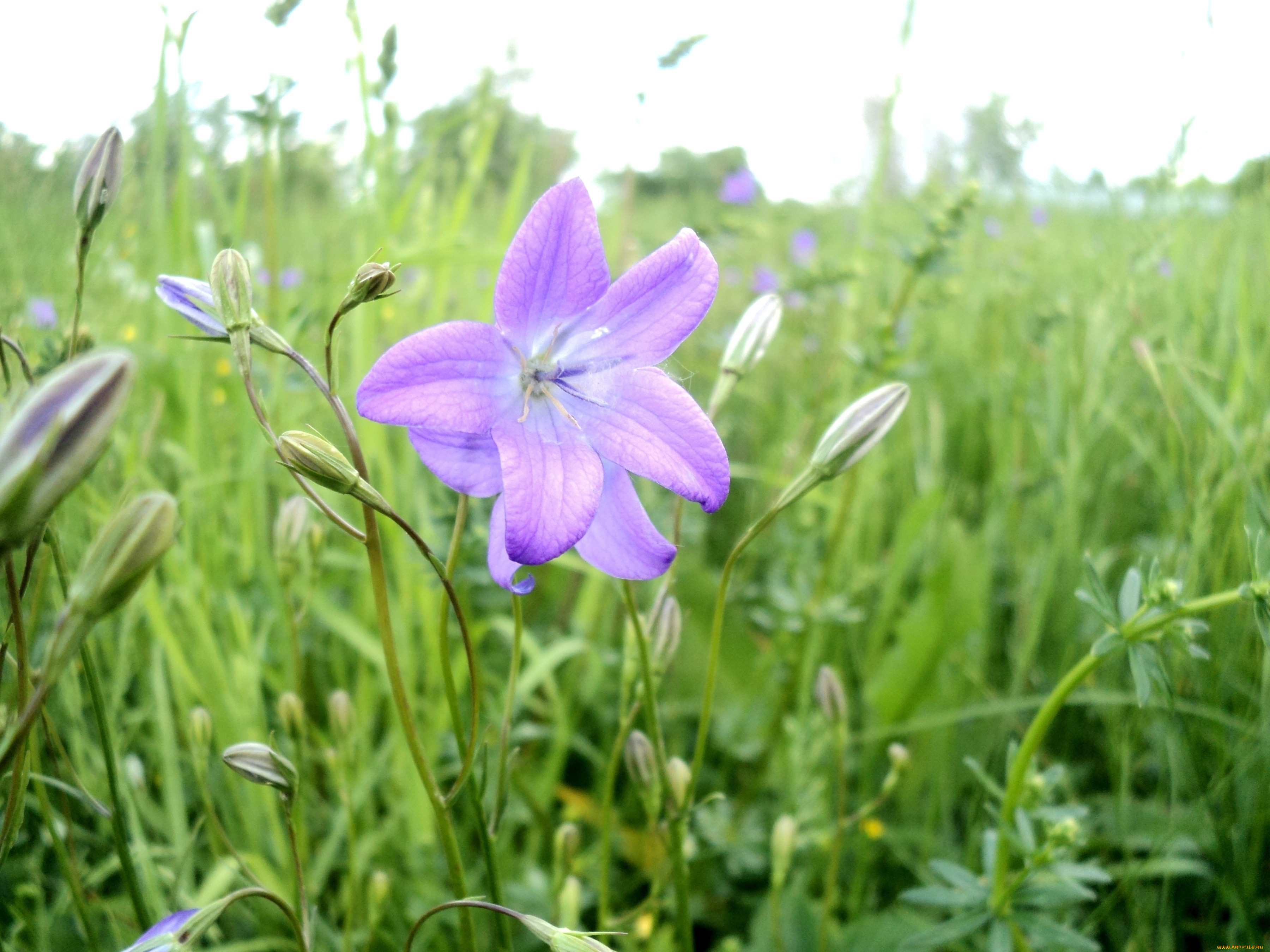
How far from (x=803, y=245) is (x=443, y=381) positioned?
5280mm

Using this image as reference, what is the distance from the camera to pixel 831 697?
1.42 m

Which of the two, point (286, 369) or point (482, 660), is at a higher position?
point (286, 369)

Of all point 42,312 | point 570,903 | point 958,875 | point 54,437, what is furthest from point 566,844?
point 42,312

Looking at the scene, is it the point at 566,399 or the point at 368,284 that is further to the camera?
the point at 566,399

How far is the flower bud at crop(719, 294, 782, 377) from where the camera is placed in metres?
1.25

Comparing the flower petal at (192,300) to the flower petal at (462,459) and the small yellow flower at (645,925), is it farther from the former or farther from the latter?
the small yellow flower at (645,925)

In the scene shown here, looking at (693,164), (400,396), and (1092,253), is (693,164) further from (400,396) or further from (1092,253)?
(400,396)

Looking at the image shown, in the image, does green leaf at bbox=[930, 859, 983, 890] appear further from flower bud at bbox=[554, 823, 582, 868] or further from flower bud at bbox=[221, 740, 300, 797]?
flower bud at bbox=[221, 740, 300, 797]

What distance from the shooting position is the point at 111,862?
1472 mm

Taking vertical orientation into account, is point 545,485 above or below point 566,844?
above

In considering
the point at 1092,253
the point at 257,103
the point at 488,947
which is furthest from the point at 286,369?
the point at 1092,253

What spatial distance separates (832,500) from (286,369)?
1.43 m

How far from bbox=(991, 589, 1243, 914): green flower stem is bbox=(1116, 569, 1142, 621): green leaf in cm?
7

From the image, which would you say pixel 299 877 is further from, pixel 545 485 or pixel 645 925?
pixel 645 925
